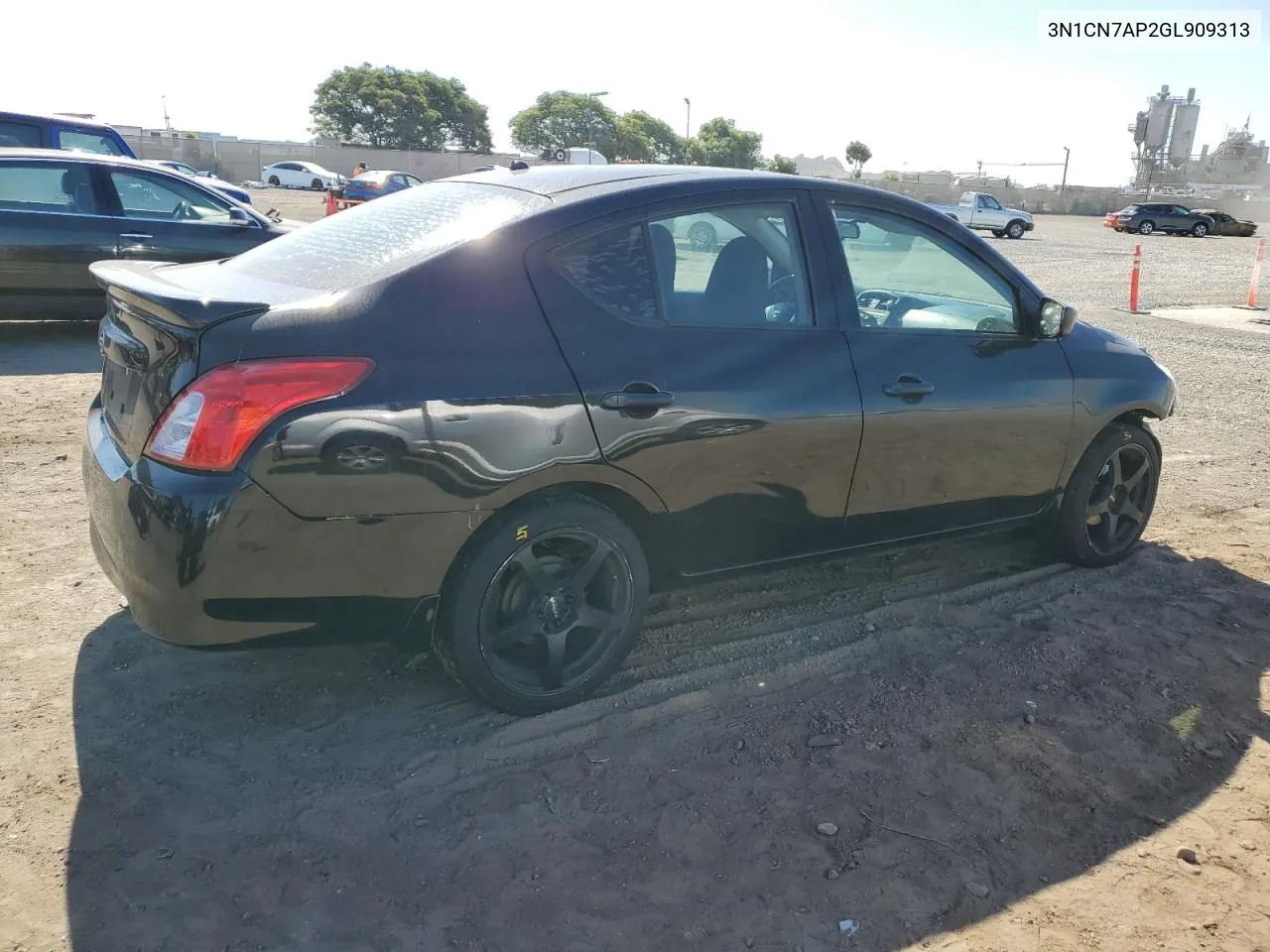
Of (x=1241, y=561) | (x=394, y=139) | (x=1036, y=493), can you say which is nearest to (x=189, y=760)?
(x=1036, y=493)

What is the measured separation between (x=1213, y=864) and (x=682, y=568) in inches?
68.5

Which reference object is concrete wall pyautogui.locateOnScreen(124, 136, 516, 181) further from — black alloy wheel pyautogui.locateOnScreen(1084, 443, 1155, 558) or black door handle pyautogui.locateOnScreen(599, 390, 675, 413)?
black door handle pyautogui.locateOnScreen(599, 390, 675, 413)

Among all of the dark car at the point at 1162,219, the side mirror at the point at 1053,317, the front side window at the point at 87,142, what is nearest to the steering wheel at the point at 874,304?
the side mirror at the point at 1053,317

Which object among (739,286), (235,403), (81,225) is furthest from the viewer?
(81,225)

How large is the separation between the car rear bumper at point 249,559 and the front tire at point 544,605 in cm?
13

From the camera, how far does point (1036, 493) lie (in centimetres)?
416

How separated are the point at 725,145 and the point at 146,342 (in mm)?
82136

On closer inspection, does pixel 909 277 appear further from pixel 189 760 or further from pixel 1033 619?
pixel 189 760

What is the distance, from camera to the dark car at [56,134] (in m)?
9.72

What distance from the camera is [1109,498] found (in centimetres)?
447

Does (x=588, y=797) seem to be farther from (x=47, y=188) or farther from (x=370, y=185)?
(x=370, y=185)

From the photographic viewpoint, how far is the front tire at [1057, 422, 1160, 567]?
4324 mm

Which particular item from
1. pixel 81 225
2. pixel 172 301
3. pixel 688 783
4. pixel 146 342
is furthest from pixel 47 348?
pixel 688 783

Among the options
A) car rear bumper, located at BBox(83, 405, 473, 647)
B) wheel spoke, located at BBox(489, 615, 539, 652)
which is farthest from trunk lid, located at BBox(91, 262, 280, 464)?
wheel spoke, located at BBox(489, 615, 539, 652)
